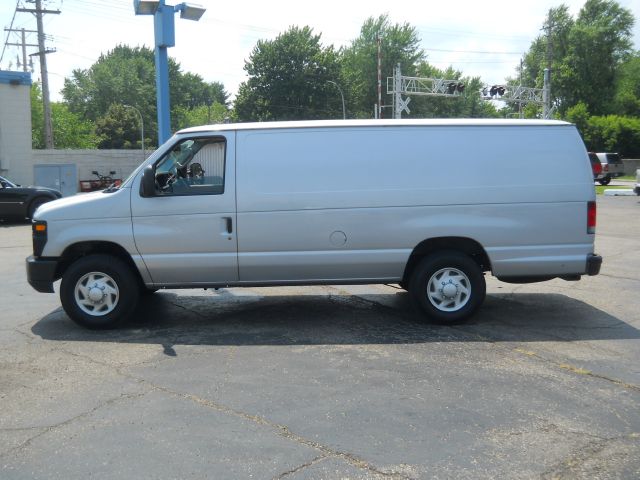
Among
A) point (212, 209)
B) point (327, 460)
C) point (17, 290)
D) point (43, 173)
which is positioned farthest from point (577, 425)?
point (43, 173)

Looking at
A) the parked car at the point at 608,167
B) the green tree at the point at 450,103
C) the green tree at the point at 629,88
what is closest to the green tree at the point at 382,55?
the green tree at the point at 450,103

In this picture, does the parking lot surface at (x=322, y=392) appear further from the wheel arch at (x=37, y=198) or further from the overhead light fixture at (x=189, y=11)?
the wheel arch at (x=37, y=198)

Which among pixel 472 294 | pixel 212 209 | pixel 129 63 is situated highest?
pixel 129 63

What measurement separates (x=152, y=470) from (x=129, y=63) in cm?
9672

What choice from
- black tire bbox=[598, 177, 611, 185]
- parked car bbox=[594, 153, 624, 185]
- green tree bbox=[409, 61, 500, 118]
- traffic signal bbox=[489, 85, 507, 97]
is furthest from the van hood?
green tree bbox=[409, 61, 500, 118]

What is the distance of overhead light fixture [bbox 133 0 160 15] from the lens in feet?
35.3

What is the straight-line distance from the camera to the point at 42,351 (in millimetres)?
5980

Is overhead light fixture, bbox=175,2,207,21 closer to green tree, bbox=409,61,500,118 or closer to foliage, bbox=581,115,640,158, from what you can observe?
foliage, bbox=581,115,640,158

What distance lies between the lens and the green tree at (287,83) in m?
65.1

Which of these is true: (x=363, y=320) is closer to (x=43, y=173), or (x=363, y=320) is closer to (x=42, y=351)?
(x=42, y=351)

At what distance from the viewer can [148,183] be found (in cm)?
647

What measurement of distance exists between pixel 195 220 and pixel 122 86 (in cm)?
8916

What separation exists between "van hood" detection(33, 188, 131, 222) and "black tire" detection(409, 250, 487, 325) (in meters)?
3.09

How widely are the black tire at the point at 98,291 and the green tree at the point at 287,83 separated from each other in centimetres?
5914
